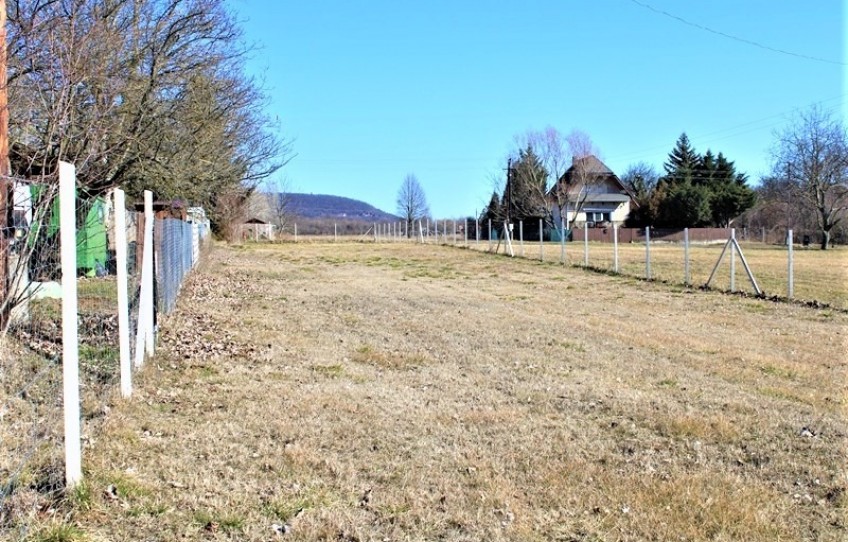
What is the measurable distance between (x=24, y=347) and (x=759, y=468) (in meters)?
5.97

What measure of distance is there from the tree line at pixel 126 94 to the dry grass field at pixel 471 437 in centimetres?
378

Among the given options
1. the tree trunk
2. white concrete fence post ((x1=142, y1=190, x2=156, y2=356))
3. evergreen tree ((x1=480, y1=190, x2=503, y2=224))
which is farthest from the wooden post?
evergreen tree ((x1=480, y1=190, x2=503, y2=224))

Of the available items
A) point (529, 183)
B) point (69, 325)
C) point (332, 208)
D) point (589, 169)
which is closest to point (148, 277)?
point (69, 325)

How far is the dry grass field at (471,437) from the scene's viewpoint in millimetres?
3260

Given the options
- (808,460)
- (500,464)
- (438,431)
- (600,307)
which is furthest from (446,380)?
(600,307)

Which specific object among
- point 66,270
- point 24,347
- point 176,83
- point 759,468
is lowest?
point 759,468

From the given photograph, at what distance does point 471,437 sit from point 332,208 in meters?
124

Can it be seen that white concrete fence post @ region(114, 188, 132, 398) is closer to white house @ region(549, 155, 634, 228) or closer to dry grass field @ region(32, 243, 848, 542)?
dry grass field @ region(32, 243, 848, 542)

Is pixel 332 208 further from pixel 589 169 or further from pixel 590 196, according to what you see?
pixel 589 169

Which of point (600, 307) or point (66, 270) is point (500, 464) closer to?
point (66, 270)

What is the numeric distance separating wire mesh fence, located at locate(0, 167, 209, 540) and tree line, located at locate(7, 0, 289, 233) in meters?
1.64

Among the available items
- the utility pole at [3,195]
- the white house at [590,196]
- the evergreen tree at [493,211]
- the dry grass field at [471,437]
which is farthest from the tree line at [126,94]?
the evergreen tree at [493,211]

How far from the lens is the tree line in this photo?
29.7ft

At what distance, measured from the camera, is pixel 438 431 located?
4.61 metres
